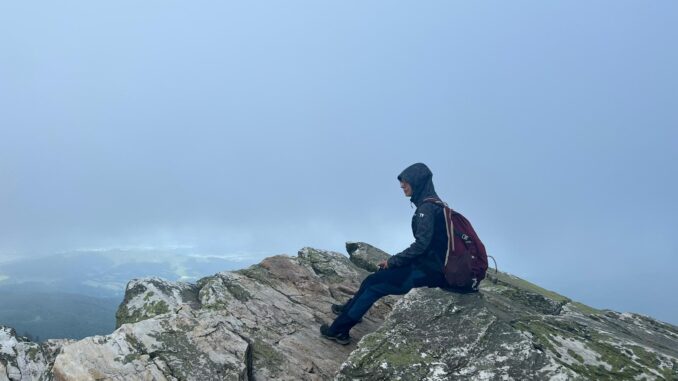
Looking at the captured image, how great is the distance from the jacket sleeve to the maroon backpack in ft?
2.15

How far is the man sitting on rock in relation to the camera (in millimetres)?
15078

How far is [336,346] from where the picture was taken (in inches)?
699

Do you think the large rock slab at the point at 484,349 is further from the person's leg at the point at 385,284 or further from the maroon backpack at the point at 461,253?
the maroon backpack at the point at 461,253

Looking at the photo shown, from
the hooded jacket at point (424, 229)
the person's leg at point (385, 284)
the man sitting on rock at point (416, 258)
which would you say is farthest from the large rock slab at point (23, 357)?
the hooded jacket at point (424, 229)

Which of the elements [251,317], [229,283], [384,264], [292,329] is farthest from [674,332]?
[229,283]

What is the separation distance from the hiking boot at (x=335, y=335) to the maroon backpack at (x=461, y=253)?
17.4ft

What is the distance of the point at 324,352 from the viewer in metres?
17.1

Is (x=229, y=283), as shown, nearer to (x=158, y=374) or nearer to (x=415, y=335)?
(x=158, y=374)

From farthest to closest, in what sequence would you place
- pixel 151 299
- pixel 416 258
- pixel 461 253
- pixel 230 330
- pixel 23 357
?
pixel 151 299
pixel 23 357
pixel 230 330
pixel 416 258
pixel 461 253

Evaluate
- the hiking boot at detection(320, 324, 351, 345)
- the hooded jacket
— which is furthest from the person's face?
the hiking boot at detection(320, 324, 351, 345)

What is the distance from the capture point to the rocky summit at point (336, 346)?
42.5 ft

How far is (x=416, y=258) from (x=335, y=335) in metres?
5.45

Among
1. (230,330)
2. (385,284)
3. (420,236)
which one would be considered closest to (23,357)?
(230,330)

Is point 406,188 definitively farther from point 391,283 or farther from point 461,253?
point 391,283
